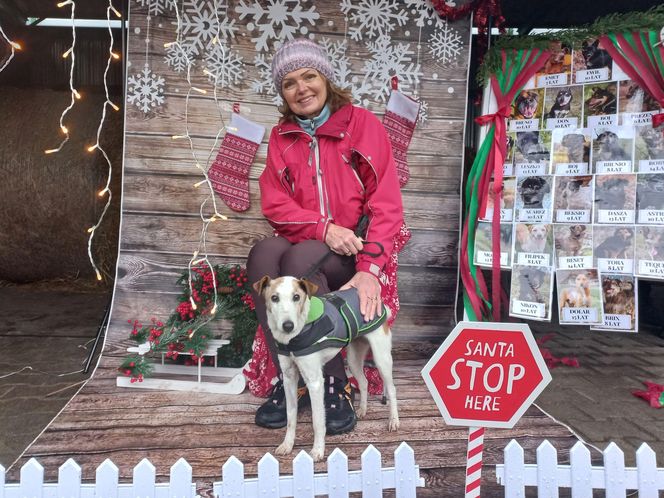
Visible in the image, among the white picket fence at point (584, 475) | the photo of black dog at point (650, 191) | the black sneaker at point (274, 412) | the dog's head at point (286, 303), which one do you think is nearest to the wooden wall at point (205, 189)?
the photo of black dog at point (650, 191)

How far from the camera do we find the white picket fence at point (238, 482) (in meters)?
1.43

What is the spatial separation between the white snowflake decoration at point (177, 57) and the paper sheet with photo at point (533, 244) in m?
2.16

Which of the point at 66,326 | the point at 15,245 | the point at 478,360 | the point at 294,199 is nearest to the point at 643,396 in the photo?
the point at 478,360

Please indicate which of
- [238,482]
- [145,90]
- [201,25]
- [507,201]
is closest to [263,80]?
[201,25]

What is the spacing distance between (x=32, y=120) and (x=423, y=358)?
4.09 m

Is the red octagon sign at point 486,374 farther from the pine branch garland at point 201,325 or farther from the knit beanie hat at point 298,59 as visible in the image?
the pine branch garland at point 201,325

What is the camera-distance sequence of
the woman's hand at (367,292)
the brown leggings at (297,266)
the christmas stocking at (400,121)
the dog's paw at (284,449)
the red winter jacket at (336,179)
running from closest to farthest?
the dog's paw at (284,449), the woman's hand at (367,292), the brown leggings at (297,266), the red winter jacket at (336,179), the christmas stocking at (400,121)

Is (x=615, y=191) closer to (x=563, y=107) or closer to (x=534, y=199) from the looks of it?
(x=534, y=199)

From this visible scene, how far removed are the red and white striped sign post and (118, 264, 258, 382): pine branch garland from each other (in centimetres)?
167

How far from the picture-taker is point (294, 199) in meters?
2.48

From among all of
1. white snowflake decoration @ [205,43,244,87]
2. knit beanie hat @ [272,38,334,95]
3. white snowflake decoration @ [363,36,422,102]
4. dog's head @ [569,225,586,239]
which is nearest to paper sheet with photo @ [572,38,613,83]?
dog's head @ [569,225,586,239]

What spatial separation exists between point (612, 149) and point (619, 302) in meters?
0.78

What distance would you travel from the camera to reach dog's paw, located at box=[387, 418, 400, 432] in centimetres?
220

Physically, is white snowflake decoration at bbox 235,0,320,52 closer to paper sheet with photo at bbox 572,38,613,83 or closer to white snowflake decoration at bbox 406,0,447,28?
white snowflake decoration at bbox 406,0,447,28
